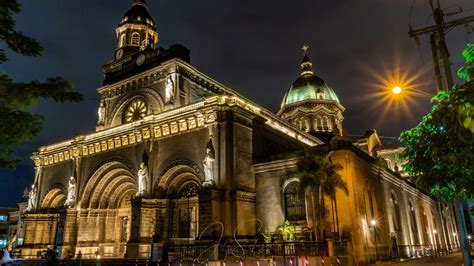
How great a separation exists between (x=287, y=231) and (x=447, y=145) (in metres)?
17.4

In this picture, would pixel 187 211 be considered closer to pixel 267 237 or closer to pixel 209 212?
pixel 209 212

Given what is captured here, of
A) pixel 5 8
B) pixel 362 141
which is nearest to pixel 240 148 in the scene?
pixel 5 8

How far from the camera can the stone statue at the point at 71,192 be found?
119 ft

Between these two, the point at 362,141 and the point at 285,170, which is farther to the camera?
the point at 362,141

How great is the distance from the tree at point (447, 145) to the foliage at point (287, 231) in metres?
13.7

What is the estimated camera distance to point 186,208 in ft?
102

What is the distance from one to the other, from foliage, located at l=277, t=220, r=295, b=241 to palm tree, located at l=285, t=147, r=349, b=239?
2102 millimetres

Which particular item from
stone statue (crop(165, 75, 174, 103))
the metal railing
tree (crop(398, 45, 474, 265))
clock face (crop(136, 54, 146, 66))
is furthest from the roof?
tree (crop(398, 45, 474, 265))

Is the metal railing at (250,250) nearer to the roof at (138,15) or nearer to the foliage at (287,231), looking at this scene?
the foliage at (287,231)

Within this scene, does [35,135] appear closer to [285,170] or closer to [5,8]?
[5,8]

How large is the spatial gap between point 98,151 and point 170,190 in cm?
1001

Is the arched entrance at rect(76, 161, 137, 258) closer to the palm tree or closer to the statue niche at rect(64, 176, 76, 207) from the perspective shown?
the statue niche at rect(64, 176, 76, 207)

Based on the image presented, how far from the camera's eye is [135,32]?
43.5m

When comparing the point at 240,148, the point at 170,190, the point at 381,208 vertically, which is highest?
the point at 240,148
